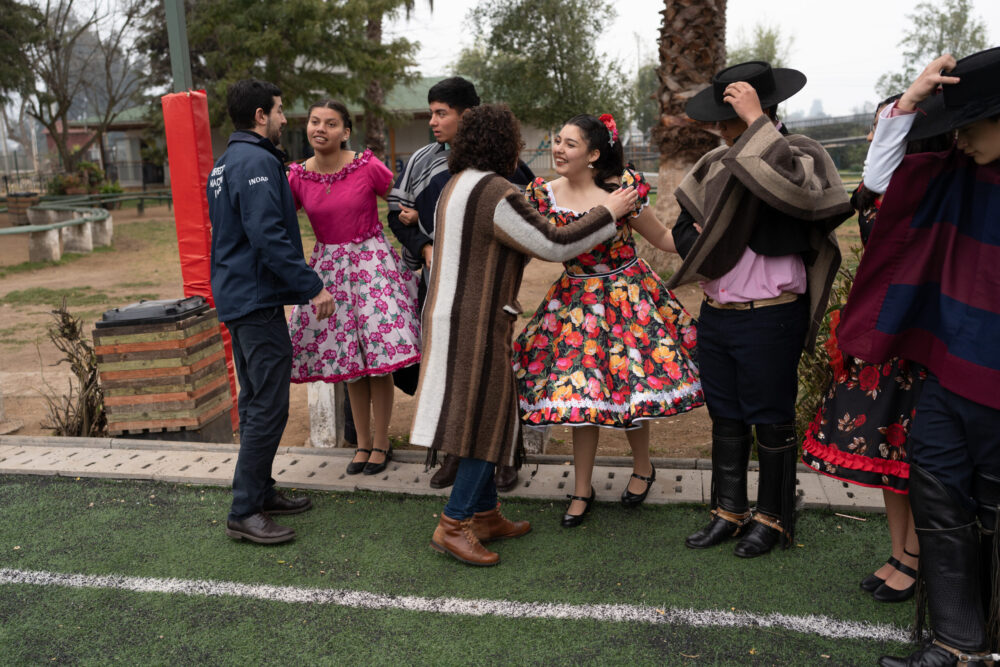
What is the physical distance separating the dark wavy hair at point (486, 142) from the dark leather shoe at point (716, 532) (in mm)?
1726

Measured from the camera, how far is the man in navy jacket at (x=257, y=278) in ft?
12.1

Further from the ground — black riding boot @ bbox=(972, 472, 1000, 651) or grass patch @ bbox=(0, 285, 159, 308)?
black riding boot @ bbox=(972, 472, 1000, 651)

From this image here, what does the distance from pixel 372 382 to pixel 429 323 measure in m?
1.27

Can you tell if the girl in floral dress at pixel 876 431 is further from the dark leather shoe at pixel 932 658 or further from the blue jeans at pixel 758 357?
the dark leather shoe at pixel 932 658

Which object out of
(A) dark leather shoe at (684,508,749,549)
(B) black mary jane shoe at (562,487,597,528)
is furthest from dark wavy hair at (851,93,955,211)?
Answer: (B) black mary jane shoe at (562,487,597,528)

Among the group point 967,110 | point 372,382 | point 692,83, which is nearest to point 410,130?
point 692,83

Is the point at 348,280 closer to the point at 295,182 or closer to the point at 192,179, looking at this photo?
the point at 295,182

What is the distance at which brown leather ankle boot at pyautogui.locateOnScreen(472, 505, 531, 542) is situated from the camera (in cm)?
369

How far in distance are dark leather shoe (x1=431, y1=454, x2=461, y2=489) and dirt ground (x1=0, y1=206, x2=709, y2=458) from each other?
0.99 m

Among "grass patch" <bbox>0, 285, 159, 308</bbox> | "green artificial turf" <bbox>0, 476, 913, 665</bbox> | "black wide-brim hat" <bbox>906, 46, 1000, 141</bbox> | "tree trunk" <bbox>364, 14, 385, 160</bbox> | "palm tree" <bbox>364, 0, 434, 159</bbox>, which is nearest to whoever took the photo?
"black wide-brim hat" <bbox>906, 46, 1000, 141</bbox>

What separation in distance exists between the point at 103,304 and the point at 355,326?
26.2 feet

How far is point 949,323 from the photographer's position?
2.65 metres

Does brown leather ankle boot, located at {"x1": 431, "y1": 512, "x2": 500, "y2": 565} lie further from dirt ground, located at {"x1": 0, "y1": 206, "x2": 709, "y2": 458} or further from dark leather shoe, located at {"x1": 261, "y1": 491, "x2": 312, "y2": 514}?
dirt ground, located at {"x1": 0, "y1": 206, "x2": 709, "y2": 458}

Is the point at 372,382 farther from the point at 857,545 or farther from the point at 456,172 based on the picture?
the point at 857,545
